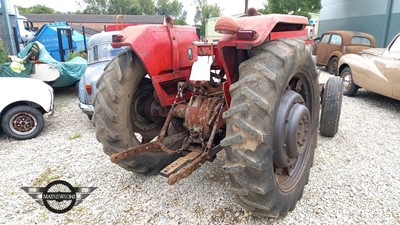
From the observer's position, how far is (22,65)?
299 inches

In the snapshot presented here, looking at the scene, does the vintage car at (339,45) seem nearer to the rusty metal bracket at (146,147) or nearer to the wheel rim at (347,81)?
the wheel rim at (347,81)

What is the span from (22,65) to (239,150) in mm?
7458

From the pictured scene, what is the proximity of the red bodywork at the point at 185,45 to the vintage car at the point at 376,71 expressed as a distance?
3.82 m

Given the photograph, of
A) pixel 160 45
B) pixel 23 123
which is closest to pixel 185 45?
pixel 160 45

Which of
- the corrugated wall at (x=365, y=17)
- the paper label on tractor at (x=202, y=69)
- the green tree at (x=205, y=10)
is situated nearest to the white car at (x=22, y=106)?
the paper label on tractor at (x=202, y=69)

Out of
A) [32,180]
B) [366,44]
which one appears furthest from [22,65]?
[366,44]

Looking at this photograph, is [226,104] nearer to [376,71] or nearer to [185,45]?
[185,45]

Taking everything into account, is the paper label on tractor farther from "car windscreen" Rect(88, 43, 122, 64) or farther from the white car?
"car windscreen" Rect(88, 43, 122, 64)

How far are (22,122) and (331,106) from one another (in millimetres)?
5143

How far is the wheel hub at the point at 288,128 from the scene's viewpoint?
2.44m

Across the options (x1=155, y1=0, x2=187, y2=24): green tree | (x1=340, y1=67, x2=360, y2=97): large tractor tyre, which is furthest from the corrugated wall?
(x1=155, y1=0, x2=187, y2=24): green tree

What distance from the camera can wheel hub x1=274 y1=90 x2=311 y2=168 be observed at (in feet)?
8.02

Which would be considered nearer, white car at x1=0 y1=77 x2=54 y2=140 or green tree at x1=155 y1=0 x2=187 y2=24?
white car at x1=0 y1=77 x2=54 y2=140

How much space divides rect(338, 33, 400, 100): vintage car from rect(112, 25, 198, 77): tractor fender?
4887 mm
